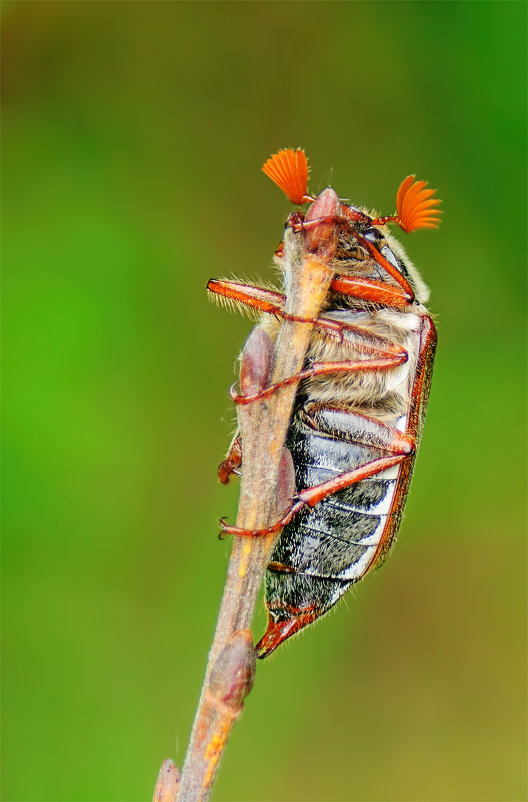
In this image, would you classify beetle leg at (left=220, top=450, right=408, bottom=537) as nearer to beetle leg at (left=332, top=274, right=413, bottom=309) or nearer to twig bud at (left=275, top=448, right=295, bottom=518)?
twig bud at (left=275, top=448, right=295, bottom=518)

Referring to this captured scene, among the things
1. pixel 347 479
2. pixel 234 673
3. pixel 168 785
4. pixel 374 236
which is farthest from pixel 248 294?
pixel 168 785

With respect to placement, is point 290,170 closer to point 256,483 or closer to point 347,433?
point 347,433

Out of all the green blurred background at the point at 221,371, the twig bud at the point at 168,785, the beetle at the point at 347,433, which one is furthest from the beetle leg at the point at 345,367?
the green blurred background at the point at 221,371

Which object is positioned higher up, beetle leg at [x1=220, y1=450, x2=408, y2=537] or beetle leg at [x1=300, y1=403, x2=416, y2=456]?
beetle leg at [x1=300, y1=403, x2=416, y2=456]

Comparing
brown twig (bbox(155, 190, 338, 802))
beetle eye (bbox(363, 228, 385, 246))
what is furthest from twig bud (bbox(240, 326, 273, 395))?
beetle eye (bbox(363, 228, 385, 246))

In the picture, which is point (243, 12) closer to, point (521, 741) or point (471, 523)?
point (471, 523)

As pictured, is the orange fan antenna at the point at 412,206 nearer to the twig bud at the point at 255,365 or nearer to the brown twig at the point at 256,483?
the brown twig at the point at 256,483
